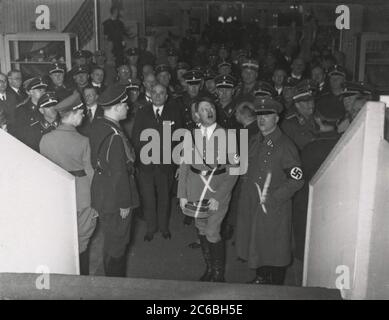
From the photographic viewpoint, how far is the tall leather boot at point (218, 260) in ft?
12.0

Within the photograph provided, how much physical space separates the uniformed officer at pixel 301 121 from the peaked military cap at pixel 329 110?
1.56 feet

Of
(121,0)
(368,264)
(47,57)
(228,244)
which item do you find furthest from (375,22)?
(368,264)

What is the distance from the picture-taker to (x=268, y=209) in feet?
11.1

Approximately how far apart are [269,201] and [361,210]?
1.20 metres

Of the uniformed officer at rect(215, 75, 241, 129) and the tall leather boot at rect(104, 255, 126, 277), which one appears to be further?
the uniformed officer at rect(215, 75, 241, 129)

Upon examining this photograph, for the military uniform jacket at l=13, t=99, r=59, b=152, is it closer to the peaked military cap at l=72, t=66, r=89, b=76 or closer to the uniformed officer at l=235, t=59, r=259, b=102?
the peaked military cap at l=72, t=66, r=89, b=76

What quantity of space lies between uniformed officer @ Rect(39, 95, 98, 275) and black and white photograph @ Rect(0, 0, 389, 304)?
11 mm

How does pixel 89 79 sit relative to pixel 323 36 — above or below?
below

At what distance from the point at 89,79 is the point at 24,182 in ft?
12.5

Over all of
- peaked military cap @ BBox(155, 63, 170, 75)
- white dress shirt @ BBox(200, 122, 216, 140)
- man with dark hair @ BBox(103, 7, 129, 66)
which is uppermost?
man with dark hair @ BBox(103, 7, 129, 66)

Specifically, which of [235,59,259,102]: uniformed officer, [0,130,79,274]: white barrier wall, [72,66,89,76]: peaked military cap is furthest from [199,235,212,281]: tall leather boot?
[72,66,89,76]: peaked military cap

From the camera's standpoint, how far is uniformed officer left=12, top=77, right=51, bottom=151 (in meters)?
4.23
